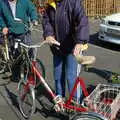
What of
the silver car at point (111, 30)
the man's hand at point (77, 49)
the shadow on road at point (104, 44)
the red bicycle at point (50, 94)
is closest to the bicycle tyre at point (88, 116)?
the red bicycle at point (50, 94)

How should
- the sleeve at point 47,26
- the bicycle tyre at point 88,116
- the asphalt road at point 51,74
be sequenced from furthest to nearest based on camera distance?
the asphalt road at point 51,74, the sleeve at point 47,26, the bicycle tyre at point 88,116

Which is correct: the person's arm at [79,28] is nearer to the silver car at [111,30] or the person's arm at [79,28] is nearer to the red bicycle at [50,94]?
the red bicycle at [50,94]

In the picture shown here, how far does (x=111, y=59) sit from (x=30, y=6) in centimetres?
314

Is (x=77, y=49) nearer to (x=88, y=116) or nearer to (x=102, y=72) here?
(x=88, y=116)

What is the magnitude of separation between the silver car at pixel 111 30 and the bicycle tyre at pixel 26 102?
5.38 metres

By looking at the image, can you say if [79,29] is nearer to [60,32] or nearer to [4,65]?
[60,32]

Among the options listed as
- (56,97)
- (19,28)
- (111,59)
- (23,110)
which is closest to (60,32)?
(56,97)

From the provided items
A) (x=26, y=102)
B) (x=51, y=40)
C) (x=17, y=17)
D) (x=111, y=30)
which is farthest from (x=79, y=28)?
(x=111, y=30)

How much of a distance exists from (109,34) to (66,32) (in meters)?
6.19

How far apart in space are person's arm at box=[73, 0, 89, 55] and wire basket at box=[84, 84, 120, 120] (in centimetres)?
59

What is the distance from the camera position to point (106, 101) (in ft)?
17.7

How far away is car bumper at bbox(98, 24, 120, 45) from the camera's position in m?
11.5

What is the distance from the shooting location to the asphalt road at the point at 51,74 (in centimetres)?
664

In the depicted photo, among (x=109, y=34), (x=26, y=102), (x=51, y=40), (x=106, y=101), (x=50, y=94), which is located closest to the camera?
(x=106, y=101)
